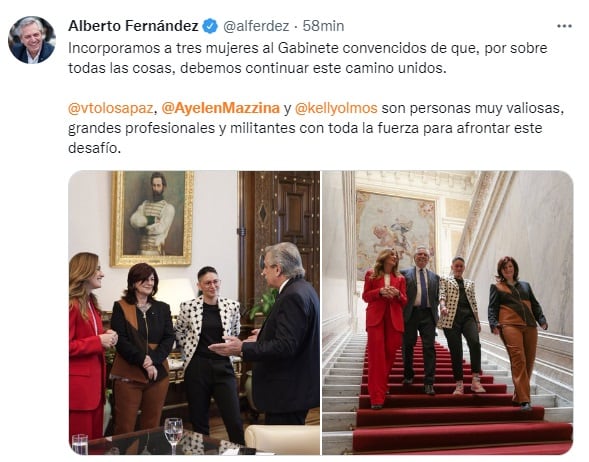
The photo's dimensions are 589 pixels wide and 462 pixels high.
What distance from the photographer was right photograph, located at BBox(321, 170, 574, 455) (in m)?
4.33

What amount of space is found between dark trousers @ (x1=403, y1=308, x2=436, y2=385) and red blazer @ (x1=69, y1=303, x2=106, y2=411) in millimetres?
1733

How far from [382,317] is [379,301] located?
0.30 feet

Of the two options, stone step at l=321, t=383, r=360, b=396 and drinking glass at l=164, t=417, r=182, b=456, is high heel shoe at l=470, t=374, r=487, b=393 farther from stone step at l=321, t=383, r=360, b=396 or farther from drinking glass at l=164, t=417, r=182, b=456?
drinking glass at l=164, t=417, r=182, b=456

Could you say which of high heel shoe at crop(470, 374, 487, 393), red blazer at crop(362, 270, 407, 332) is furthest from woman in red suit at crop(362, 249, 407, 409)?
high heel shoe at crop(470, 374, 487, 393)

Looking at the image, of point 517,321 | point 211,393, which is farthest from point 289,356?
point 517,321

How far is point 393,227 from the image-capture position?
439 centimetres

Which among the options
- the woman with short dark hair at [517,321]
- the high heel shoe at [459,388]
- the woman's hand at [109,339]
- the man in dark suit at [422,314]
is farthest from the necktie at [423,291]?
the woman's hand at [109,339]

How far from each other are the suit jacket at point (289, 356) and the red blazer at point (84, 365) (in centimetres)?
84
